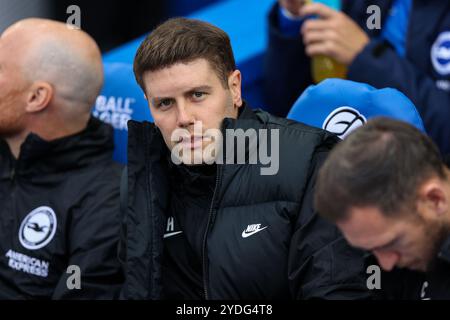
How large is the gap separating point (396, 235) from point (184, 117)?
716 millimetres

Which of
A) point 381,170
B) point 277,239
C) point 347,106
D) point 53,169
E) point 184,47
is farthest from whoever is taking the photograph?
point 53,169

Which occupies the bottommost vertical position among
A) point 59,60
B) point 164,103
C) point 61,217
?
point 61,217

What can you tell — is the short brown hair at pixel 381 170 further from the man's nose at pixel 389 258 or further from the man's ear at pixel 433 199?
the man's nose at pixel 389 258

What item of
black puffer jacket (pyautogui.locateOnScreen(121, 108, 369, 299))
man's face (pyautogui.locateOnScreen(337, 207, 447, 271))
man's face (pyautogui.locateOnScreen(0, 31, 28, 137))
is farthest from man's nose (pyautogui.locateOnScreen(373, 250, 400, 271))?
man's face (pyautogui.locateOnScreen(0, 31, 28, 137))

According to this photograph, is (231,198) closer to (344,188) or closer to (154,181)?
(154,181)

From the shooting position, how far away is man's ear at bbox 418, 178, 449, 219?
5.42 feet

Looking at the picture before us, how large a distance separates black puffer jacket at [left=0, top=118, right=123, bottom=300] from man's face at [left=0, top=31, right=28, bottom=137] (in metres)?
0.13

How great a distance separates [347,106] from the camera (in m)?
2.42

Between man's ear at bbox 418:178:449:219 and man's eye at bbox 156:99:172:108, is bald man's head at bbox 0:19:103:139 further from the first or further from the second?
man's ear at bbox 418:178:449:219

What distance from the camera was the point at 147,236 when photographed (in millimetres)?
2287

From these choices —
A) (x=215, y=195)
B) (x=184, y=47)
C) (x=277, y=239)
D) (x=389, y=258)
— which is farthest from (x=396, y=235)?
(x=184, y=47)

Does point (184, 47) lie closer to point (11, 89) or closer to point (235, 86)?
point (235, 86)

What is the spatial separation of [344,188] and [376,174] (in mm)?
69

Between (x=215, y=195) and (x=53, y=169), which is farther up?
(x=53, y=169)
